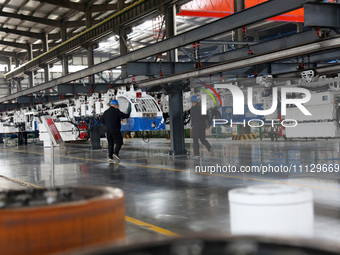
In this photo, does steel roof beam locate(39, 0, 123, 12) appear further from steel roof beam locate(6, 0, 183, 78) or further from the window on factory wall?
the window on factory wall

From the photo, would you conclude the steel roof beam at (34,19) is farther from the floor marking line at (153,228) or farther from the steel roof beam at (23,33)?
the floor marking line at (153,228)

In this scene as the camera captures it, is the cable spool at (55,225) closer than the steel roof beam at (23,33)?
Yes

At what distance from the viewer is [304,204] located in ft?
8.98

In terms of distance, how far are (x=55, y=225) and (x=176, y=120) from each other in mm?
13554

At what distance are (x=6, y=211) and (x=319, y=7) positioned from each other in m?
7.09

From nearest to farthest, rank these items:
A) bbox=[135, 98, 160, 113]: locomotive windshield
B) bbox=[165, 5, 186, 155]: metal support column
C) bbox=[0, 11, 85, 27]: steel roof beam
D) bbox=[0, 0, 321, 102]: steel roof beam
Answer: bbox=[0, 0, 321, 102]: steel roof beam < bbox=[165, 5, 186, 155]: metal support column < bbox=[135, 98, 160, 113]: locomotive windshield < bbox=[0, 11, 85, 27]: steel roof beam

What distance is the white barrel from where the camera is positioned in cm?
269

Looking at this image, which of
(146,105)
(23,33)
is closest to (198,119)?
(146,105)

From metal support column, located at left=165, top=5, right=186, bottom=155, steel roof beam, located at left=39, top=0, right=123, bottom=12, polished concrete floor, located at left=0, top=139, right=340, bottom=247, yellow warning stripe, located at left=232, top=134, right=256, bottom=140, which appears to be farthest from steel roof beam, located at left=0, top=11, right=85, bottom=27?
yellow warning stripe, located at left=232, top=134, right=256, bottom=140

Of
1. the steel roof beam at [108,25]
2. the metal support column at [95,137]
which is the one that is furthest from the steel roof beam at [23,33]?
the metal support column at [95,137]

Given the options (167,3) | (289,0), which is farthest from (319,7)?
(167,3)

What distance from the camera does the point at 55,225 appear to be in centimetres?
228

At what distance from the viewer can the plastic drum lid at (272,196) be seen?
8.84 feet

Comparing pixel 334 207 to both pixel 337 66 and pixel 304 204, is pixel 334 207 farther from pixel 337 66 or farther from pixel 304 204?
pixel 337 66
